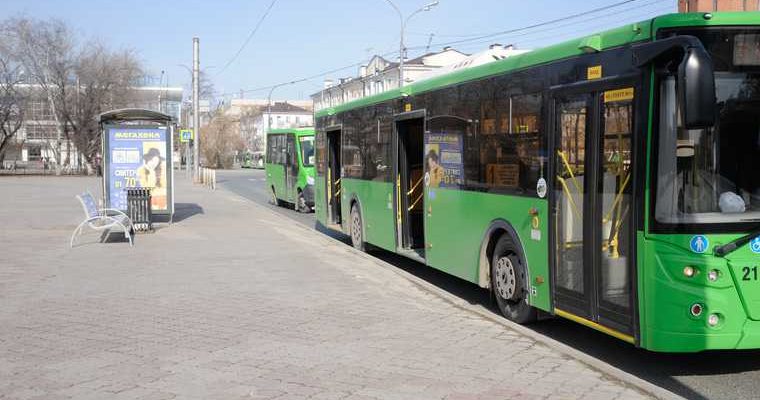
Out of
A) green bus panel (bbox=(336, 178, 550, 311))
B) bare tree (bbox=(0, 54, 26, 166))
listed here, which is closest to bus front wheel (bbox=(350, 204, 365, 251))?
green bus panel (bbox=(336, 178, 550, 311))

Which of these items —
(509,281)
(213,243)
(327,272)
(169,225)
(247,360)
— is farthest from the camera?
(169,225)

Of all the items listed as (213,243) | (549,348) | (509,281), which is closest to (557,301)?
(549,348)

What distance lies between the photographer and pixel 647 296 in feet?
18.2

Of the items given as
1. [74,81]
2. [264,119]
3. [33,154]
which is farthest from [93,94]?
[264,119]

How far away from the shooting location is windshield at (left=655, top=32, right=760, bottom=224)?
5430 millimetres

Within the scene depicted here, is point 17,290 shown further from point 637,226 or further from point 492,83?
point 637,226

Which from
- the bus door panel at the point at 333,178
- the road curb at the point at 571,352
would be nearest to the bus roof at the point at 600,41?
the road curb at the point at 571,352

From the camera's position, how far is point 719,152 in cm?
546

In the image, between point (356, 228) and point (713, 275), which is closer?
point (713, 275)

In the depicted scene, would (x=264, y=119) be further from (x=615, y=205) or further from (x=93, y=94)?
(x=615, y=205)

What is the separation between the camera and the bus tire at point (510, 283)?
7594 mm

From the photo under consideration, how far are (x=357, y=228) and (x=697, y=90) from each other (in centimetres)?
969

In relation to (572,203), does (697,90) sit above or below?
above

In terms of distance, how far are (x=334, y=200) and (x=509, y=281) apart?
8718mm
